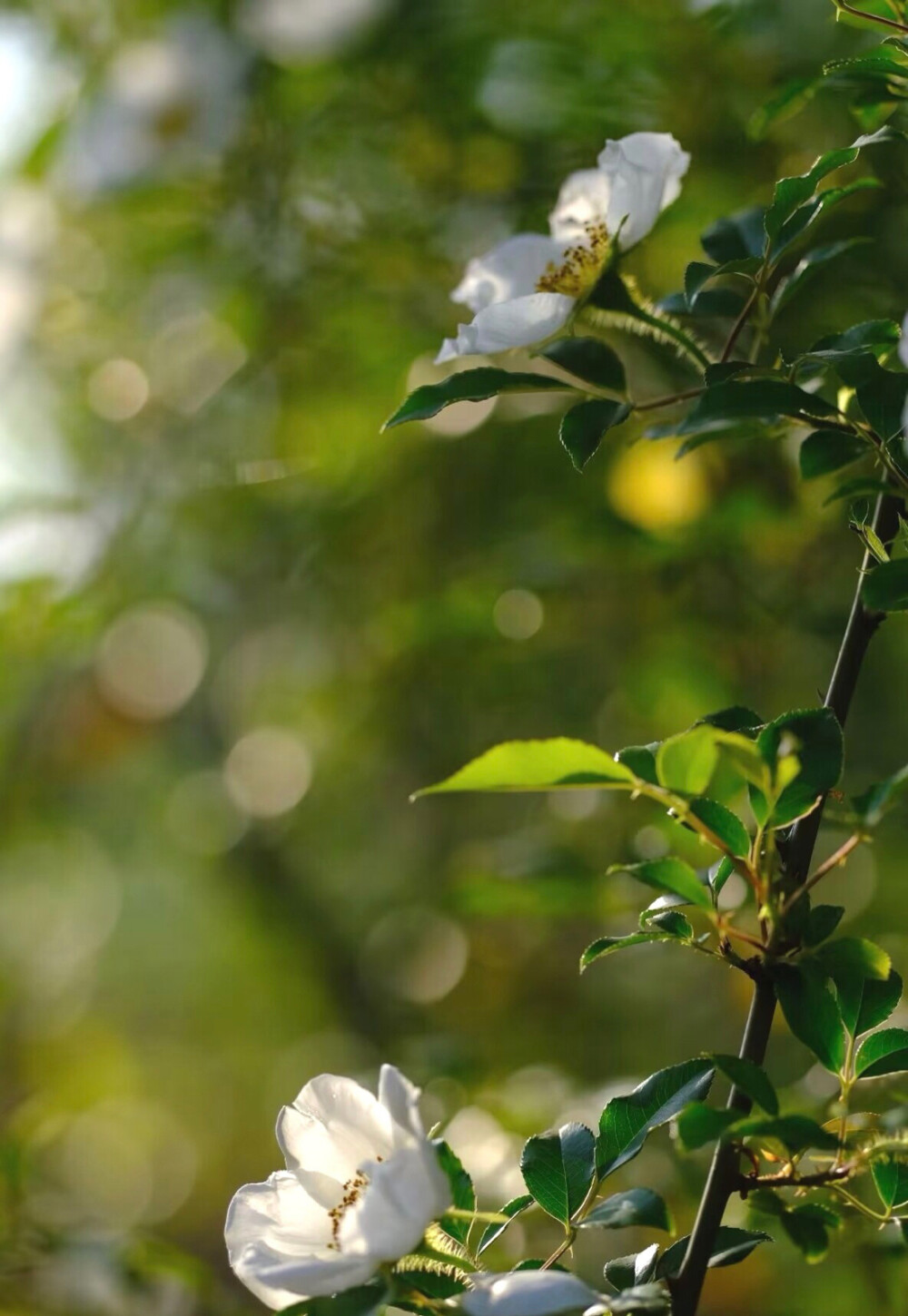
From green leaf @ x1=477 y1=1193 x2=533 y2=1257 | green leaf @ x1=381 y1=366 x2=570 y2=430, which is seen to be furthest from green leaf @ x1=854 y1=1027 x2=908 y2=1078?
green leaf @ x1=381 y1=366 x2=570 y2=430

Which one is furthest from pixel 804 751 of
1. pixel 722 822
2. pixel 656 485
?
pixel 656 485

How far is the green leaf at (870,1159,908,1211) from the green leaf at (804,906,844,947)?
85 mm

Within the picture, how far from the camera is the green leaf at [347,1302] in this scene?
322 millimetres

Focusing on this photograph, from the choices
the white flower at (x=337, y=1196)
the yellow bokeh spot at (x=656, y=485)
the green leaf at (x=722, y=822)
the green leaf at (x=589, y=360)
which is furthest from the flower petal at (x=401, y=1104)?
the yellow bokeh spot at (x=656, y=485)

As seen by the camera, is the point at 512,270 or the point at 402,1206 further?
the point at 512,270

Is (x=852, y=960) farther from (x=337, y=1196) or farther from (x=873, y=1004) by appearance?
(x=337, y=1196)

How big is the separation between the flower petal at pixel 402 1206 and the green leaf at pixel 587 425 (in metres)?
0.19

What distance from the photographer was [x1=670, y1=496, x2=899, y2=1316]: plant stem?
1.05ft

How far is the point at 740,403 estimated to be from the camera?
13.3 inches

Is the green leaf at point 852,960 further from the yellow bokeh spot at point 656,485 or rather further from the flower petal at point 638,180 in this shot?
the yellow bokeh spot at point 656,485

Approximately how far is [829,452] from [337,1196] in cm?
26

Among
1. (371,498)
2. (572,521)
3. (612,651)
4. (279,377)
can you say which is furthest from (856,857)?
(279,377)

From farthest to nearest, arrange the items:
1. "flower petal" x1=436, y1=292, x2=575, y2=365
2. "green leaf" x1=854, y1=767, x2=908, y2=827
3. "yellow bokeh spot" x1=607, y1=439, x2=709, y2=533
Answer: "yellow bokeh spot" x1=607, y1=439, x2=709, y2=533 → "flower petal" x1=436, y1=292, x2=575, y2=365 → "green leaf" x1=854, y1=767, x2=908, y2=827

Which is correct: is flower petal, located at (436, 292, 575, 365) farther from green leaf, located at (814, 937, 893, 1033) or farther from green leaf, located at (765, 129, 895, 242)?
green leaf, located at (814, 937, 893, 1033)
